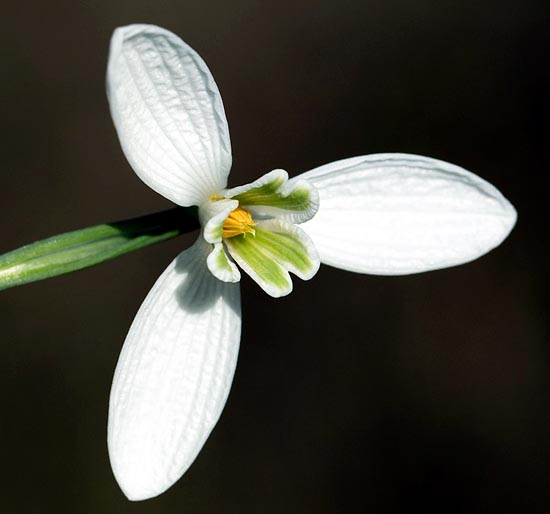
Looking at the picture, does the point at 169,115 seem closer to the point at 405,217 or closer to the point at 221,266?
the point at 221,266

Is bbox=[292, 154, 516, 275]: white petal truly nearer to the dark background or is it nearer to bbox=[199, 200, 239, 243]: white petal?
Answer: bbox=[199, 200, 239, 243]: white petal

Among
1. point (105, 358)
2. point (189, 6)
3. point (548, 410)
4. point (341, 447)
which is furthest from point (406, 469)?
point (189, 6)

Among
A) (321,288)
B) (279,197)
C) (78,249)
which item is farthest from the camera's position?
(321,288)

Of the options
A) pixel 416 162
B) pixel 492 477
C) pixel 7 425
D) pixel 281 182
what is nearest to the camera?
pixel 281 182

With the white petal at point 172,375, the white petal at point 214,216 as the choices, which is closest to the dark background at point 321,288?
the white petal at point 172,375

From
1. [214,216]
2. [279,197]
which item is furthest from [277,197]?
[214,216]

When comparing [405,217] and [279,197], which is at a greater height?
[279,197]

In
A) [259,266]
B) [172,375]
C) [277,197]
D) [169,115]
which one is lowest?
[172,375]

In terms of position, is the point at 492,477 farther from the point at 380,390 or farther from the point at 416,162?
the point at 416,162
